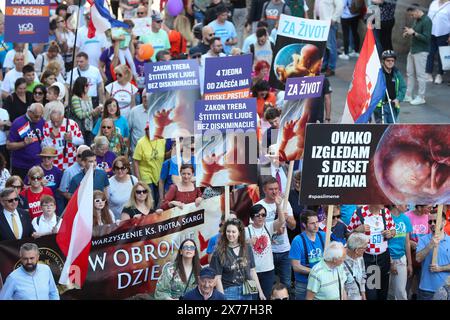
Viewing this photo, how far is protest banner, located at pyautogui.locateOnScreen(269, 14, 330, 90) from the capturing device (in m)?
15.8

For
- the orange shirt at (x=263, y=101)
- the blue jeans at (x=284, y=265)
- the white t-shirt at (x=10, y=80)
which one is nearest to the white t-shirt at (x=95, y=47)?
the white t-shirt at (x=10, y=80)

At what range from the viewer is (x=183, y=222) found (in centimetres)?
1345

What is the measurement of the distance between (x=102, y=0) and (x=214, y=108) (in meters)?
4.96

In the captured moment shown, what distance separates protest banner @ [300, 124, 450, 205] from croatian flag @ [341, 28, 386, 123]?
223cm

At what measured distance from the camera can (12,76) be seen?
1812cm

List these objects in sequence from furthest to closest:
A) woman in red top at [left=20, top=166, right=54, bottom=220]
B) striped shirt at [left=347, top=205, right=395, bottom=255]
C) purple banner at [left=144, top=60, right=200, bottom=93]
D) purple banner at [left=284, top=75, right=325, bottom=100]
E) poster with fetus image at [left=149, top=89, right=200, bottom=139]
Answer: purple banner at [left=144, top=60, right=200, bottom=93] → poster with fetus image at [left=149, top=89, right=200, bottom=139] → purple banner at [left=284, top=75, right=325, bottom=100] → woman in red top at [left=20, top=166, right=54, bottom=220] → striped shirt at [left=347, top=205, right=395, bottom=255]

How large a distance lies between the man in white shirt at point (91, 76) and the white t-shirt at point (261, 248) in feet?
17.5

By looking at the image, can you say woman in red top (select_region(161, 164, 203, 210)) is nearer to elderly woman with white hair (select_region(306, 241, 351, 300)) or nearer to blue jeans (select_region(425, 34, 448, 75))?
elderly woman with white hair (select_region(306, 241, 351, 300))

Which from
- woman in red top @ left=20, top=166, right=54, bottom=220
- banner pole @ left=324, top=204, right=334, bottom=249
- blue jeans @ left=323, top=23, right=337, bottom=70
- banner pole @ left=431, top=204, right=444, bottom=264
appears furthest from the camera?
blue jeans @ left=323, top=23, right=337, bottom=70

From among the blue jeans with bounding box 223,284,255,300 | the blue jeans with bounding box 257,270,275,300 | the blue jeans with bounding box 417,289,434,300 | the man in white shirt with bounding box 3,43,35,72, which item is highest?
the man in white shirt with bounding box 3,43,35,72

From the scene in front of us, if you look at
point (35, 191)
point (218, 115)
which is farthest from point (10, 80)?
point (218, 115)

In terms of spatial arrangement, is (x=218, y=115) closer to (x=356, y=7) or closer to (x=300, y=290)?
(x=300, y=290)

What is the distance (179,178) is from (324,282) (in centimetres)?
279

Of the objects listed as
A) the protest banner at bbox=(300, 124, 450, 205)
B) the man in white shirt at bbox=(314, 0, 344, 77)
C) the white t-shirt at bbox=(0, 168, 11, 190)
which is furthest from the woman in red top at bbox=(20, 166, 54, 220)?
the man in white shirt at bbox=(314, 0, 344, 77)
